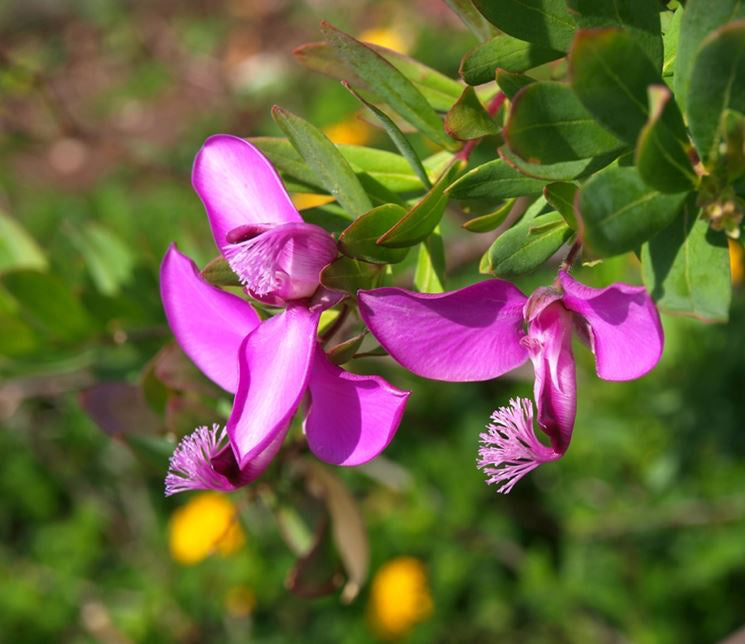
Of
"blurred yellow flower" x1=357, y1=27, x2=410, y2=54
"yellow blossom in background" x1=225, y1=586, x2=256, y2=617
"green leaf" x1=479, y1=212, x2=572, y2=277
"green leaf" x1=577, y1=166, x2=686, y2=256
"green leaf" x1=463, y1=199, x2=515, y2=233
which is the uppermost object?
"green leaf" x1=577, y1=166, x2=686, y2=256

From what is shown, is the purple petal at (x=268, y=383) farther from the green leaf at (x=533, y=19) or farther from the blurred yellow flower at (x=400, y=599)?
the blurred yellow flower at (x=400, y=599)

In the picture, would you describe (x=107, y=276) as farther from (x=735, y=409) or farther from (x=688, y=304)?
(x=735, y=409)

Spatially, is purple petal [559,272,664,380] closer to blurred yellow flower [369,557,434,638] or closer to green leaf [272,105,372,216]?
green leaf [272,105,372,216]

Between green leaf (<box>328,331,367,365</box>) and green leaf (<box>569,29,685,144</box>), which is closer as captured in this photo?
green leaf (<box>569,29,685,144</box>)

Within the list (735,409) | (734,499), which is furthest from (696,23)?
(734,499)

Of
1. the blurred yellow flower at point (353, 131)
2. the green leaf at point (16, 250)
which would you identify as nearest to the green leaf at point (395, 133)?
the green leaf at point (16, 250)

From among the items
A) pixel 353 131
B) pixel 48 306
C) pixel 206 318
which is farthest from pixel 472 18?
pixel 353 131

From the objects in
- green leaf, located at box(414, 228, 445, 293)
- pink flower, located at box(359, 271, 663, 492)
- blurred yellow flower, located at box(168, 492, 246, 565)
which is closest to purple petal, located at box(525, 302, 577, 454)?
pink flower, located at box(359, 271, 663, 492)
